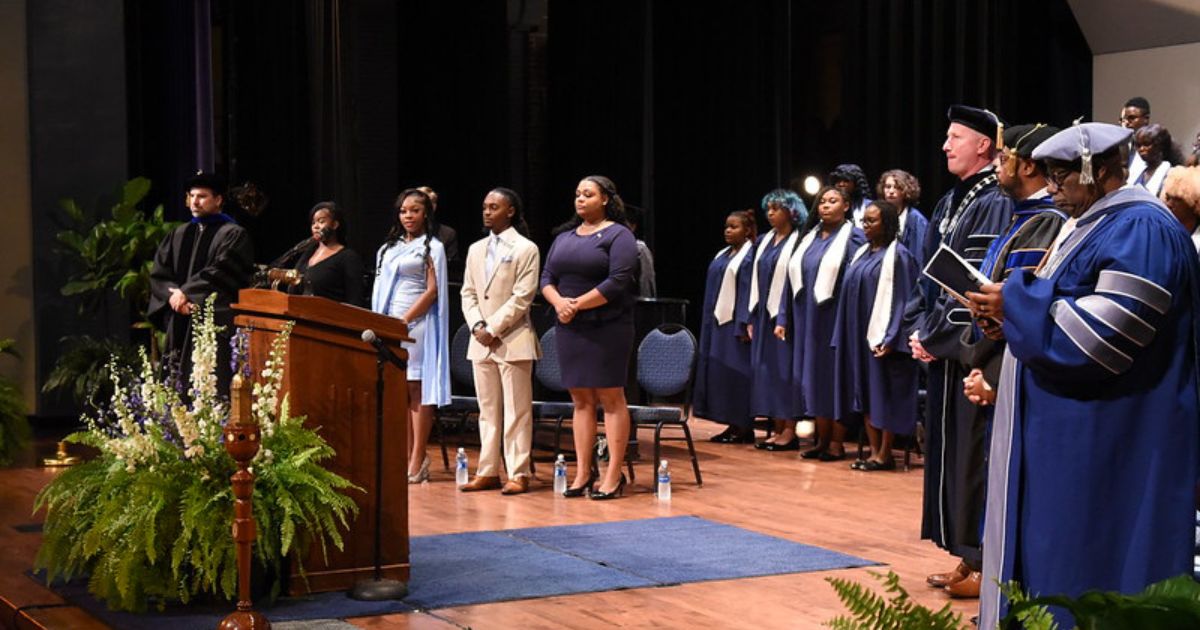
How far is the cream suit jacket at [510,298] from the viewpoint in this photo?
7.25 m

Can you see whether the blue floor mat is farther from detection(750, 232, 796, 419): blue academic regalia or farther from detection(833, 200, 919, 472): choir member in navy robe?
detection(750, 232, 796, 419): blue academic regalia

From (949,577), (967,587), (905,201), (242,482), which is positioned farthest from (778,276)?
(242,482)

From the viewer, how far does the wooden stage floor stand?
4633mm

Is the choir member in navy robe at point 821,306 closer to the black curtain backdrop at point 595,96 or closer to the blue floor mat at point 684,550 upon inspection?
the black curtain backdrop at point 595,96

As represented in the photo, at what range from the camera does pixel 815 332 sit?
910 cm

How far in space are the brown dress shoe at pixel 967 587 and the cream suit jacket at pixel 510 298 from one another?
9.36 ft

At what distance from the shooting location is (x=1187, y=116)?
9703 millimetres

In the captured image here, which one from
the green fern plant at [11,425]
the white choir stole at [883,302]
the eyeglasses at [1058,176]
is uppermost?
the eyeglasses at [1058,176]

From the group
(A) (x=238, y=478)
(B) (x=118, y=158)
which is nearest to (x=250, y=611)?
(A) (x=238, y=478)

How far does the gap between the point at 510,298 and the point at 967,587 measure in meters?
3.02

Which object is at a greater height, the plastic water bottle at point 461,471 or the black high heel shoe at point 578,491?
the plastic water bottle at point 461,471

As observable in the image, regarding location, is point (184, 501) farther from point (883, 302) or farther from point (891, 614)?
point (883, 302)

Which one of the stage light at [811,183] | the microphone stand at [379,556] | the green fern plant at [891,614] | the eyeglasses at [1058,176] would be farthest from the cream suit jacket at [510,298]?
the green fern plant at [891,614]

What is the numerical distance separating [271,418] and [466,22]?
7516 millimetres
